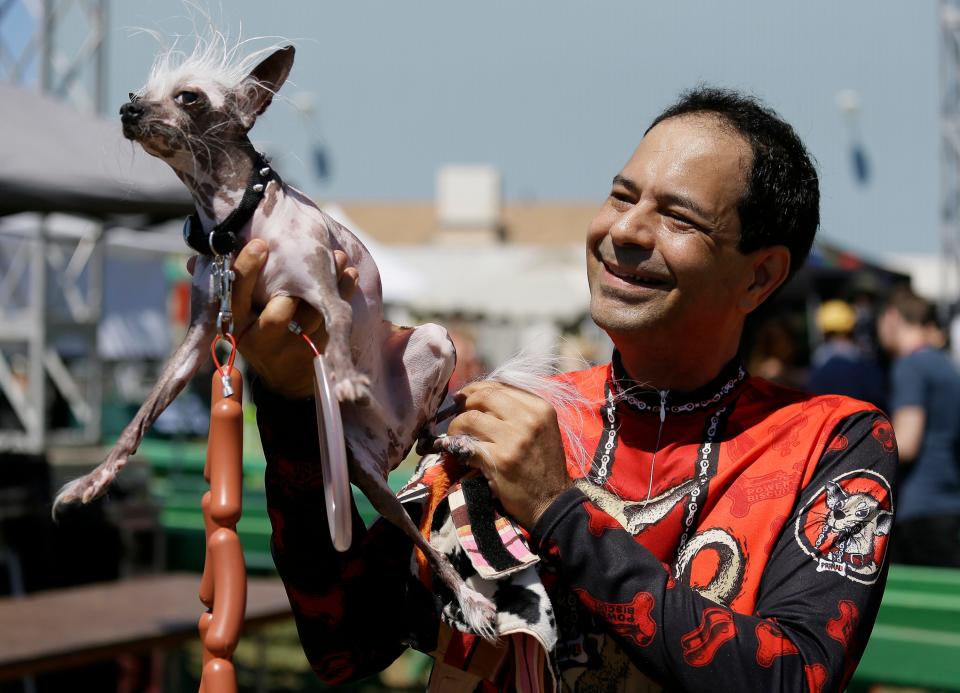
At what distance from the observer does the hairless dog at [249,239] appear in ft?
3.86

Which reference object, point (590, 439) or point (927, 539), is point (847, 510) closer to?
point (590, 439)

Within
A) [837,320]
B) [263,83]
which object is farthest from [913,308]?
[263,83]

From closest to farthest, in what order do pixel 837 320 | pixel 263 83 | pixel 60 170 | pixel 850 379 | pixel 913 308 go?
pixel 263 83 < pixel 60 170 < pixel 913 308 < pixel 850 379 < pixel 837 320

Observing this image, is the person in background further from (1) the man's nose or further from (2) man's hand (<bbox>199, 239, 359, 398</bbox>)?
(2) man's hand (<bbox>199, 239, 359, 398</bbox>)

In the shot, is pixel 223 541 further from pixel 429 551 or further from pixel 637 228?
A: pixel 637 228

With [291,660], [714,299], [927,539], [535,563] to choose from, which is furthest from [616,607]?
[291,660]

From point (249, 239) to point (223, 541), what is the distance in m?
0.33

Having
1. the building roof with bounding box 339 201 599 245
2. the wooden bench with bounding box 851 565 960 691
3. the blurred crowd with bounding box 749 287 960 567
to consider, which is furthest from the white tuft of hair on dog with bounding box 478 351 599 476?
the building roof with bounding box 339 201 599 245

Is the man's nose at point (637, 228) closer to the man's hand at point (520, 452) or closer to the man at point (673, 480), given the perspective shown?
the man at point (673, 480)

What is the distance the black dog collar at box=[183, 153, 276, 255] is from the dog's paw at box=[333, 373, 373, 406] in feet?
0.64

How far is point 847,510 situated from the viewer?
1353 millimetres

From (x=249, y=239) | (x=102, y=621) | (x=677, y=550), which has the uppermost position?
(x=249, y=239)

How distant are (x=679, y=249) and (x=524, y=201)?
44.3 meters

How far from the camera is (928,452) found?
4523 millimetres
